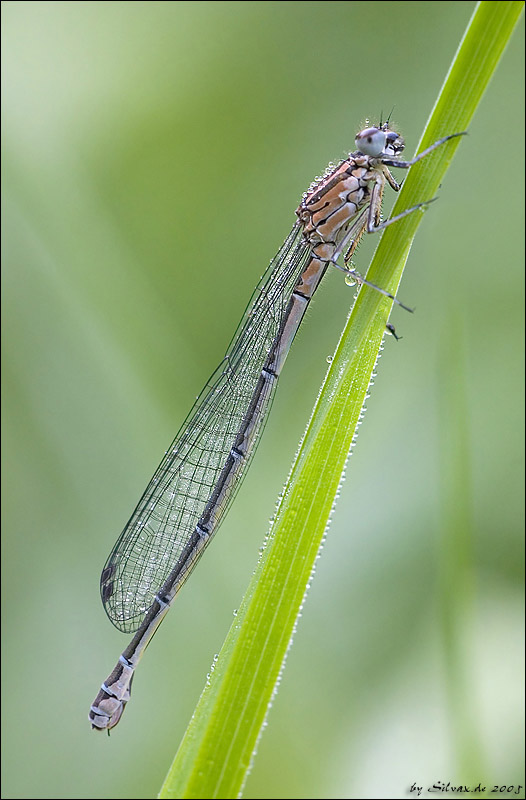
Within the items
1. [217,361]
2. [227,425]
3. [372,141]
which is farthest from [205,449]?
[372,141]

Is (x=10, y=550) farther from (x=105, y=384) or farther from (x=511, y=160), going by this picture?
(x=511, y=160)

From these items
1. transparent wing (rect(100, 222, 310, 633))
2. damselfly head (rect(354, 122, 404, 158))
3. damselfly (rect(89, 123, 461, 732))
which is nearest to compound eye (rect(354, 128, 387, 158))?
damselfly head (rect(354, 122, 404, 158))

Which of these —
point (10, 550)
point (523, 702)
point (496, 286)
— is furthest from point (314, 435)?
point (10, 550)

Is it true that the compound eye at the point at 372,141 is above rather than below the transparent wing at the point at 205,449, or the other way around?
above

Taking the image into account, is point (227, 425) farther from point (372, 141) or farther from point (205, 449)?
point (372, 141)

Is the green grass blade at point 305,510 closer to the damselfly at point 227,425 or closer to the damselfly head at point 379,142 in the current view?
the damselfly head at point 379,142

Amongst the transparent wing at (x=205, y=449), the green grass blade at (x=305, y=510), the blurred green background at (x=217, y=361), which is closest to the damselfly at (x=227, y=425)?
the transparent wing at (x=205, y=449)

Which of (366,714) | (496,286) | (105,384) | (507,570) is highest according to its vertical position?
(496,286)

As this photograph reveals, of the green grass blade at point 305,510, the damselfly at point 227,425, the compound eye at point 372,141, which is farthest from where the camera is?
the damselfly at point 227,425
